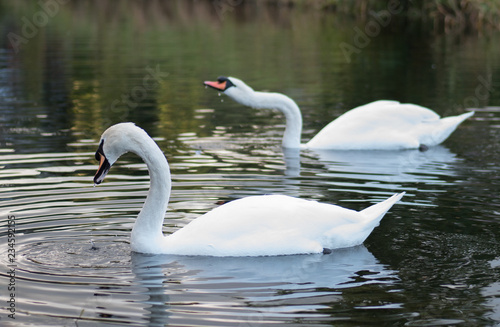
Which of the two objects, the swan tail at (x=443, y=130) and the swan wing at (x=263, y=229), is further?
the swan tail at (x=443, y=130)

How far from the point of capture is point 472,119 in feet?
50.9

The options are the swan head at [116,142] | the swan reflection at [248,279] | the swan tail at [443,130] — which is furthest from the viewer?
the swan tail at [443,130]

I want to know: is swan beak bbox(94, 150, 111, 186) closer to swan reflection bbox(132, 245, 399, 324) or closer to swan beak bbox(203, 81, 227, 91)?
swan reflection bbox(132, 245, 399, 324)

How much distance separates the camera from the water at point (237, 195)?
20.0 ft

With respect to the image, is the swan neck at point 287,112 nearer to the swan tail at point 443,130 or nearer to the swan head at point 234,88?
the swan head at point 234,88

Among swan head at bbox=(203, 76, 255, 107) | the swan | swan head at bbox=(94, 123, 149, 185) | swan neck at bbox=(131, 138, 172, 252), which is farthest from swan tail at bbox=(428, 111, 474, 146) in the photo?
swan head at bbox=(94, 123, 149, 185)

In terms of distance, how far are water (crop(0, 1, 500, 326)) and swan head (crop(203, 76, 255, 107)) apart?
690 millimetres

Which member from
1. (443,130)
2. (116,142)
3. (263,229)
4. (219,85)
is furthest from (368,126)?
(116,142)

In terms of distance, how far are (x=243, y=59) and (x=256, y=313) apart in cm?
2193

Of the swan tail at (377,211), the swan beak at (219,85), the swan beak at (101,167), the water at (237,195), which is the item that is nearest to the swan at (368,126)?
the swan beak at (219,85)

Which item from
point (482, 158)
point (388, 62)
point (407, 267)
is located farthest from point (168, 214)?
point (388, 62)

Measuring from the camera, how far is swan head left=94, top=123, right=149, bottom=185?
7051 mm

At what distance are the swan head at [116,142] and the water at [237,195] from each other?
2.47ft

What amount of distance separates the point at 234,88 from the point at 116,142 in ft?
19.9
